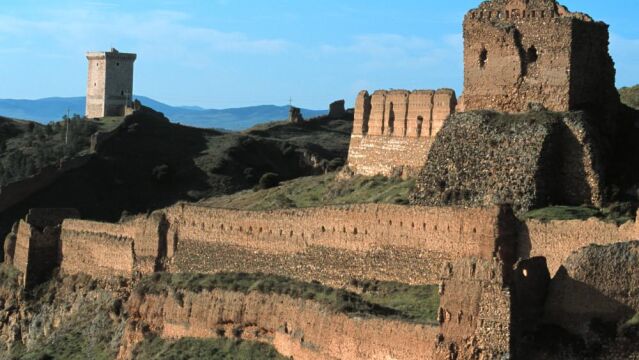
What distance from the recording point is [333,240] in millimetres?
37156

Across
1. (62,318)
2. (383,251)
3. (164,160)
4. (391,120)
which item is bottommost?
(62,318)

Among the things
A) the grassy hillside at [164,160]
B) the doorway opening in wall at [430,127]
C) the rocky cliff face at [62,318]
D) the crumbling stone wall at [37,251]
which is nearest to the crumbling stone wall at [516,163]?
the doorway opening in wall at [430,127]

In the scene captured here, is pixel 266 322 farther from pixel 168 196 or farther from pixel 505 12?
pixel 168 196

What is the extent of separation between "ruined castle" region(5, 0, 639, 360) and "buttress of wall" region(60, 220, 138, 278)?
0.60ft

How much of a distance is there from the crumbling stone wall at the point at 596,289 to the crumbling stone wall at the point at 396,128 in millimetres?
18423

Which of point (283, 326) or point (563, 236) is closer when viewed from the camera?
point (563, 236)

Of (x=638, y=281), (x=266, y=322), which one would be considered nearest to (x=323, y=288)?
(x=266, y=322)

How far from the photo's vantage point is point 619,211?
32.4m

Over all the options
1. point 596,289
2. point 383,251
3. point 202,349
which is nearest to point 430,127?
point 383,251

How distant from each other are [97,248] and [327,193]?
8053 mm

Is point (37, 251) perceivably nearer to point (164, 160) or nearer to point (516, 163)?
point (516, 163)

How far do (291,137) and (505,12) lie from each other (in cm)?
5040

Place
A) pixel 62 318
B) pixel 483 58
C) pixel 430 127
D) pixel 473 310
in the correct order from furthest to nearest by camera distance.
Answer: pixel 62 318
pixel 430 127
pixel 483 58
pixel 473 310

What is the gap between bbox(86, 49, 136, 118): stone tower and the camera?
96688 millimetres
